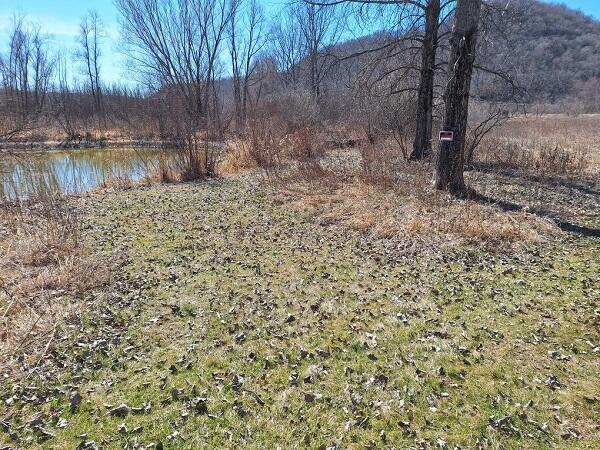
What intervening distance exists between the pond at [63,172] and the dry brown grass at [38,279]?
175 centimetres

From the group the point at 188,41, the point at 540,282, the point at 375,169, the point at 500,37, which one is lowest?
the point at 540,282

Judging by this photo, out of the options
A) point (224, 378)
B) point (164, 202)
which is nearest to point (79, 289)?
point (224, 378)

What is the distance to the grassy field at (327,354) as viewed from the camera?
2.55 meters

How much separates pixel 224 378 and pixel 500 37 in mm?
10978

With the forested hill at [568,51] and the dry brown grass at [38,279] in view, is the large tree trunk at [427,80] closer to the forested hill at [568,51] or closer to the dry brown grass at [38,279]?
the dry brown grass at [38,279]

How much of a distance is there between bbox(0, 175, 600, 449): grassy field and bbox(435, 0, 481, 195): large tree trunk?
7.93 ft

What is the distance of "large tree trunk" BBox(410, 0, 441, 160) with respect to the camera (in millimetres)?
11133

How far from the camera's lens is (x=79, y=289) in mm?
4477

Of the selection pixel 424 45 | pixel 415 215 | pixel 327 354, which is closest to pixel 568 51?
A: pixel 424 45

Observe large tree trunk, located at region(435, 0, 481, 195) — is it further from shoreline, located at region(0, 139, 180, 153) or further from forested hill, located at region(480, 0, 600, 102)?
forested hill, located at region(480, 0, 600, 102)

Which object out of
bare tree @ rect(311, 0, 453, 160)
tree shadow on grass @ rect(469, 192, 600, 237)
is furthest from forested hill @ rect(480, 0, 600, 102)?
tree shadow on grass @ rect(469, 192, 600, 237)

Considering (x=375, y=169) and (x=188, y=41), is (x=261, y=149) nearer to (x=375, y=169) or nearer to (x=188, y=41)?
(x=375, y=169)

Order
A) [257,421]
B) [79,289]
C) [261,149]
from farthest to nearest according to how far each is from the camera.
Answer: [261,149] < [79,289] < [257,421]

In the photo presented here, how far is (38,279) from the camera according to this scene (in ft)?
14.9
